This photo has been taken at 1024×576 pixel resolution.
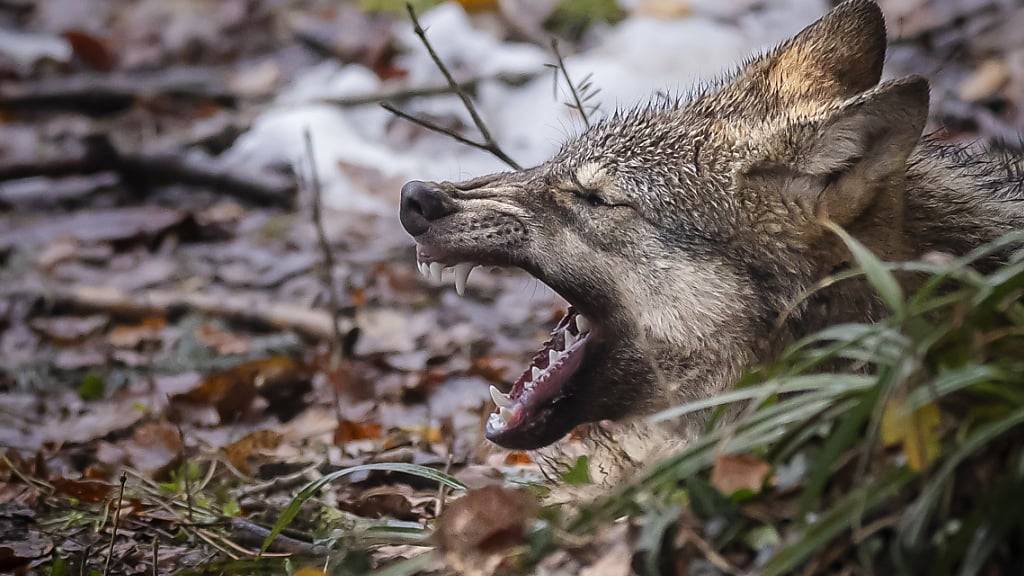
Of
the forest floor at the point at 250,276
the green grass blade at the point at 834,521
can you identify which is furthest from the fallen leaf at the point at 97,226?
the green grass blade at the point at 834,521

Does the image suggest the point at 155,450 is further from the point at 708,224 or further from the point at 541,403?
the point at 708,224

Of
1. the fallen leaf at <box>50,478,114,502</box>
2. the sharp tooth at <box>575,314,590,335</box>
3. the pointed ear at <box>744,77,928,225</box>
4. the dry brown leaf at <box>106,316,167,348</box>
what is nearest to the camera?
the pointed ear at <box>744,77,928,225</box>

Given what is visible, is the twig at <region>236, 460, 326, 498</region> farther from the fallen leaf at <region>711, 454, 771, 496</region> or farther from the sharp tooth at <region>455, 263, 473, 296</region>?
the fallen leaf at <region>711, 454, 771, 496</region>

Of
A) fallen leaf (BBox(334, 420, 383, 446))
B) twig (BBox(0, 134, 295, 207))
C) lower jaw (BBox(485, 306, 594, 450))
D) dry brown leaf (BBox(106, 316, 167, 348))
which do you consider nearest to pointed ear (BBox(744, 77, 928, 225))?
lower jaw (BBox(485, 306, 594, 450))

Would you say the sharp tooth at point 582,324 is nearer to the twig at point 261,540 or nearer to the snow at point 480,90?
the twig at point 261,540

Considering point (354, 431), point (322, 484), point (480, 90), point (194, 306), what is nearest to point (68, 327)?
point (194, 306)

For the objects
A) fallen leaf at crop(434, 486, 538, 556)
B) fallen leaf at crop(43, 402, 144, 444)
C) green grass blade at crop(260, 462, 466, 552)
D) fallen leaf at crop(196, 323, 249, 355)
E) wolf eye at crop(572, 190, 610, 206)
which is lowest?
fallen leaf at crop(43, 402, 144, 444)

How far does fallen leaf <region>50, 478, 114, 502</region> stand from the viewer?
4.12m

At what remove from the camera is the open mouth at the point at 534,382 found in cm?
375

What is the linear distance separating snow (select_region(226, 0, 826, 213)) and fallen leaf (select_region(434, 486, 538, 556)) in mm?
5405

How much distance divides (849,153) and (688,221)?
545 mm

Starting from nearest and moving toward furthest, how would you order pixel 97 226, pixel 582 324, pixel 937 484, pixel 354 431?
pixel 937 484
pixel 582 324
pixel 354 431
pixel 97 226

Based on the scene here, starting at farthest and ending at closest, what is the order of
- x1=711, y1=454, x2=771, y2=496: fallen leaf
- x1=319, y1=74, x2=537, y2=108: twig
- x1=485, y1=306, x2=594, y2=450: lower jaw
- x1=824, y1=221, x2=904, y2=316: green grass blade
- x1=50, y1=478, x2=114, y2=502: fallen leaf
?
1. x1=319, y1=74, x2=537, y2=108: twig
2. x1=50, y1=478, x2=114, y2=502: fallen leaf
3. x1=485, y1=306, x2=594, y2=450: lower jaw
4. x1=711, y1=454, x2=771, y2=496: fallen leaf
5. x1=824, y1=221, x2=904, y2=316: green grass blade

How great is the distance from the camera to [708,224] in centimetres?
366
